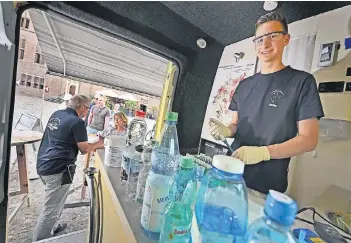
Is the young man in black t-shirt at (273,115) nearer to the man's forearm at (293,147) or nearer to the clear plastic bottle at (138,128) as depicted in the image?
the man's forearm at (293,147)

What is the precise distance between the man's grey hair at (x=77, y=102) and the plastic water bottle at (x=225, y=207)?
5.78ft

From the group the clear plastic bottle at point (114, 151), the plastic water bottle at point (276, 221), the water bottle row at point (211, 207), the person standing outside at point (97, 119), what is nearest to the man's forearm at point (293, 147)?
the water bottle row at point (211, 207)

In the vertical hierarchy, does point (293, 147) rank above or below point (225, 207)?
above

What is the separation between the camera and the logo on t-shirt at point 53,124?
1.75 m

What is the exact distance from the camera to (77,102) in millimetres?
1869

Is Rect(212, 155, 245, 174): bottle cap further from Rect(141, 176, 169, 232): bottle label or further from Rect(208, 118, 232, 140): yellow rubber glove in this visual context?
Rect(208, 118, 232, 140): yellow rubber glove

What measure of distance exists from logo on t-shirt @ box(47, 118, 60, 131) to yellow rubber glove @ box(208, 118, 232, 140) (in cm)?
143

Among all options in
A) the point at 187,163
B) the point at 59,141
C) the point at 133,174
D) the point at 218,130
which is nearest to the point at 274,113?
the point at 218,130

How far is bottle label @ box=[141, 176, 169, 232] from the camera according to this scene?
1.68ft

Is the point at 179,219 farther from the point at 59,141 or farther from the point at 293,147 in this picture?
the point at 59,141

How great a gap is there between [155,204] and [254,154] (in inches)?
15.3

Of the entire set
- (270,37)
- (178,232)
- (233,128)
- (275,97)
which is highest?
(270,37)

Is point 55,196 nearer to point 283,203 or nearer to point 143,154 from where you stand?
point 143,154

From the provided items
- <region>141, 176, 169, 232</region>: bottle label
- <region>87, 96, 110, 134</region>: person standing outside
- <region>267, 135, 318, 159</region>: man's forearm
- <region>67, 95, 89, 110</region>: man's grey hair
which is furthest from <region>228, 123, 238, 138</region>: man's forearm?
<region>87, 96, 110, 134</region>: person standing outside
